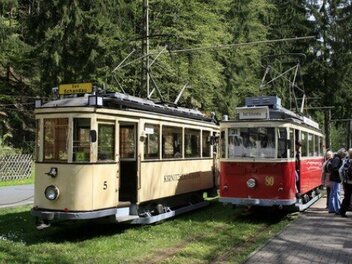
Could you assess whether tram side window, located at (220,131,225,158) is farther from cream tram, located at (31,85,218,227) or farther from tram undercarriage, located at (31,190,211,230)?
tram undercarriage, located at (31,190,211,230)

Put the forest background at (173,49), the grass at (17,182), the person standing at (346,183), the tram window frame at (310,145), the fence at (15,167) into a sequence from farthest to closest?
the forest background at (173,49) < the fence at (15,167) < the grass at (17,182) < the tram window frame at (310,145) < the person standing at (346,183)

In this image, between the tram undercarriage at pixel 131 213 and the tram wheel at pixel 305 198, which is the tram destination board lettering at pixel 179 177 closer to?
the tram undercarriage at pixel 131 213

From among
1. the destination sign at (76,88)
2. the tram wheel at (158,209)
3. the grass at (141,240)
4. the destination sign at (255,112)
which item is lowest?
the grass at (141,240)

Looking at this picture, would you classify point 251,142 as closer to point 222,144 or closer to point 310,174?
point 222,144

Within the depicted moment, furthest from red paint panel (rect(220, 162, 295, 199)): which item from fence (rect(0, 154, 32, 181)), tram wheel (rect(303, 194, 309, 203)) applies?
fence (rect(0, 154, 32, 181))

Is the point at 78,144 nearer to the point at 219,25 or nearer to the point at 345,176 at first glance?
the point at 345,176

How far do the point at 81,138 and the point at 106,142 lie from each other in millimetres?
603

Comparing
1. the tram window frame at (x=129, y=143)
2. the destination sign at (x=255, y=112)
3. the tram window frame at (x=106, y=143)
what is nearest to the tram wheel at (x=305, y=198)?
the destination sign at (x=255, y=112)

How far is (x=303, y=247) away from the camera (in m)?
10.0

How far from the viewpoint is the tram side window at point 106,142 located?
1115 cm

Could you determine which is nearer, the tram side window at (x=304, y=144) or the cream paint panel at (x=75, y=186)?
the cream paint panel at (x=75, y=186)

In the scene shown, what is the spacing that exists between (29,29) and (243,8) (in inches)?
736

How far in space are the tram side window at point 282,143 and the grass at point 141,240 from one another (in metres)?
1.74

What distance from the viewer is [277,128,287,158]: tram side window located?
44.4 ft
